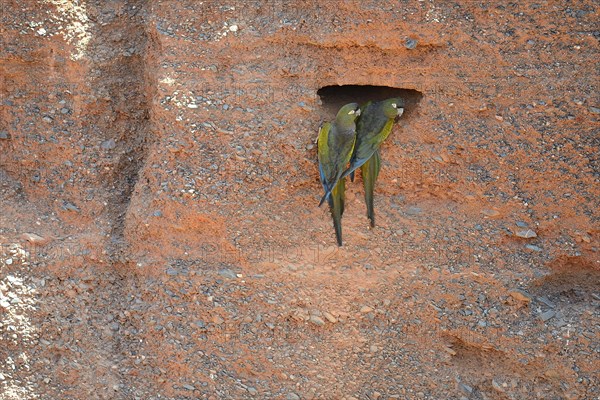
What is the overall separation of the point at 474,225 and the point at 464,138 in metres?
0.40

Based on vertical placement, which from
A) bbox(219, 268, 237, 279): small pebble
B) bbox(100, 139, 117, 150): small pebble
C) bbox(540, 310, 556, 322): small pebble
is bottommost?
bbox(540, 310, 556, 322): small pebble

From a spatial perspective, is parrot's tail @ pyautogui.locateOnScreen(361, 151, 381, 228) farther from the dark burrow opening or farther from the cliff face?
the dark burrow opening

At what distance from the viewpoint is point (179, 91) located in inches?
143

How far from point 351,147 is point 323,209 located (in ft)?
1.05

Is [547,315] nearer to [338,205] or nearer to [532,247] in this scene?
[532,247]

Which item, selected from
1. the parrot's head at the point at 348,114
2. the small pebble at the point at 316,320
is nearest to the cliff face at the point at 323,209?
the small pebble at the point at 316,320

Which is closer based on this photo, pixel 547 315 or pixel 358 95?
pixel 547 315

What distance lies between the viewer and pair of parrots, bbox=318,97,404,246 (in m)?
3.55

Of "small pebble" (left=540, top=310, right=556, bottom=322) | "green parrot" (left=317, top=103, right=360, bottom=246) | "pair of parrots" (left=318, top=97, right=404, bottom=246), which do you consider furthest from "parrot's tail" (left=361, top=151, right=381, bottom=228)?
"small pebble" (left=540, top=310, right=556, bottom=322)

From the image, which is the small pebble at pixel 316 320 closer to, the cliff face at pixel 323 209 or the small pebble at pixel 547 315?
the cliff face at pixel 323 209

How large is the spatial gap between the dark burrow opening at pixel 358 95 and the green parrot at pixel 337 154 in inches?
4.4

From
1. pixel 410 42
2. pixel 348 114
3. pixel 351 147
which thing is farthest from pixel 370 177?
pixel 410 42

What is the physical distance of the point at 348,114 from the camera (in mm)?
3658

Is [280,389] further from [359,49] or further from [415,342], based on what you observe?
[359,49]
